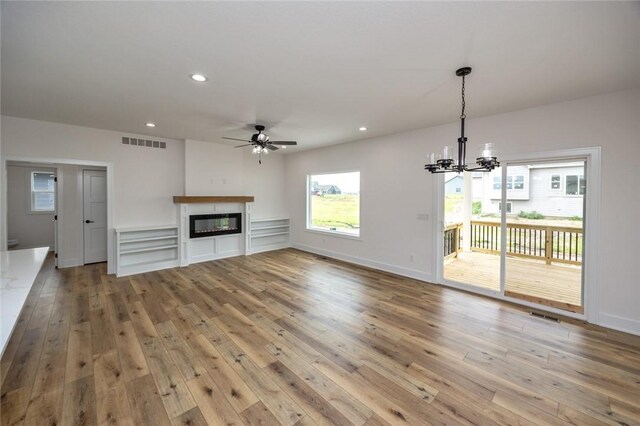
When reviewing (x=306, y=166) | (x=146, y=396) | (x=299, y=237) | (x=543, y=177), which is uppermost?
(x=306, y=166)

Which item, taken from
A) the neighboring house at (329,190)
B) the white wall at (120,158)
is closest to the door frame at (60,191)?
the white wall at (120,158)

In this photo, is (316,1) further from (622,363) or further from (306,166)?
(306,166)

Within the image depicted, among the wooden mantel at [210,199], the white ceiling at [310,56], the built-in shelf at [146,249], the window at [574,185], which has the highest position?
the white ceiling at [310,56]

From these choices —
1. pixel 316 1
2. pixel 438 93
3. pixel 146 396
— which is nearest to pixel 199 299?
pixel 146 396

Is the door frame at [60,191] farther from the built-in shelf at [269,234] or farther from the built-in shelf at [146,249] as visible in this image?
the built-in shelf at [269,234]

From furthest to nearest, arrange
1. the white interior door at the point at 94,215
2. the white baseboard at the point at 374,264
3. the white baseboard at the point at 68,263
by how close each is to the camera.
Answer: the white interior door at the point at 94,215
the white baseboard at the point at 68,263
the white baseboard at the point at 374,264

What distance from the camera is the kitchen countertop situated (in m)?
1.45

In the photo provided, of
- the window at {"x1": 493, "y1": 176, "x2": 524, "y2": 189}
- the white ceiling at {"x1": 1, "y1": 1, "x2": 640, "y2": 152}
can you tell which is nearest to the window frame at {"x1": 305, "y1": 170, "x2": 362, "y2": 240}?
the white ceiling at {"x1": 1, "y1": 1, "x2": 640, "y2": 152}

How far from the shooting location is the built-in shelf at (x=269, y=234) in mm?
7055

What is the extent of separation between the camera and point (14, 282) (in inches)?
81.1

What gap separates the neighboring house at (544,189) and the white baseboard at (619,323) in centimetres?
126

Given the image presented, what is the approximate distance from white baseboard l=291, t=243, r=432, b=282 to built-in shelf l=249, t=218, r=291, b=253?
69 cm

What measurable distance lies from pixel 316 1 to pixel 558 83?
2.85 metres

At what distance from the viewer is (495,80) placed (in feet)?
9.02
